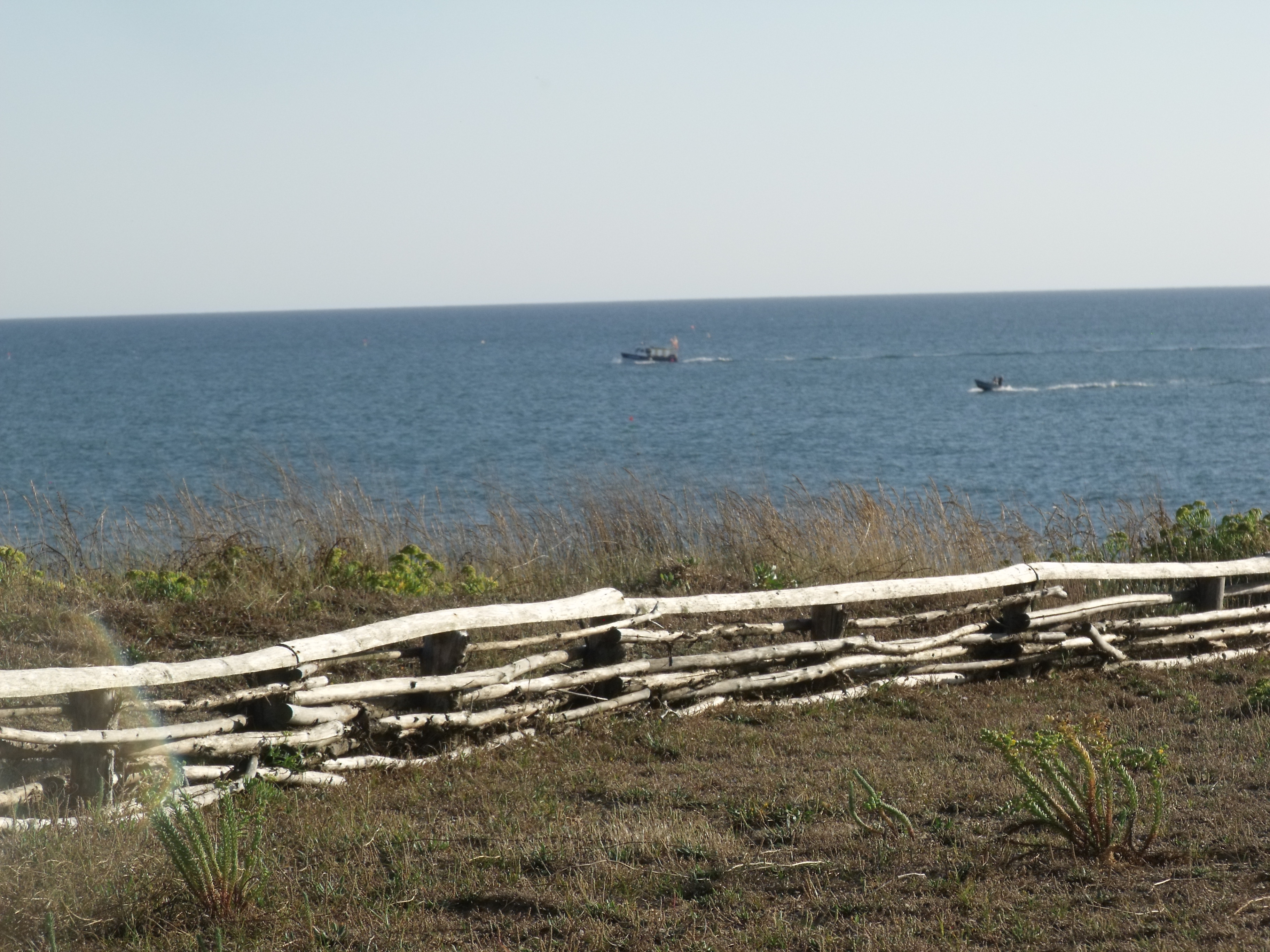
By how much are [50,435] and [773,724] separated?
39665 mm

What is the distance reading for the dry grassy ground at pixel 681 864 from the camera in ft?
11.4

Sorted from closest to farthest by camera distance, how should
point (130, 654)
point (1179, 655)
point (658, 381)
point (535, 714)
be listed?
point (535, 714), point (130, 654), point (1179, 655), point (658, 381)

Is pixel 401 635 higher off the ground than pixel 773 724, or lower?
higher

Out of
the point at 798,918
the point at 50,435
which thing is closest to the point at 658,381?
the point at 50,435

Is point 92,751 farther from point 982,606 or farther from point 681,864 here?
point 982,606

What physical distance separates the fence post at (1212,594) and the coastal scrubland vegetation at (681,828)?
529 mm

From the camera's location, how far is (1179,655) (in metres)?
7.95

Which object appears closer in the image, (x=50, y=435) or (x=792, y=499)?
(x=792, y=499)

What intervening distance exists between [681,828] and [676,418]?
43577mm

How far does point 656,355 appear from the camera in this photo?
78.8 metres

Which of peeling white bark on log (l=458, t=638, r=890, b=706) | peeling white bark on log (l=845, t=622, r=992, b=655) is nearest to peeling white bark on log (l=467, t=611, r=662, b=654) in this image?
peeling white bark on log (l=458, t=638, r=890, b=706)

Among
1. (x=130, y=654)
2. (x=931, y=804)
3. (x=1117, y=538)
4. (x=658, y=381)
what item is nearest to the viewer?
(x=931, y=804)

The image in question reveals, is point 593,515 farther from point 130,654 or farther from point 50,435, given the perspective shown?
point 50,435

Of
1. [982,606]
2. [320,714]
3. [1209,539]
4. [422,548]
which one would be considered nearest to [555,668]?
[320,714]
